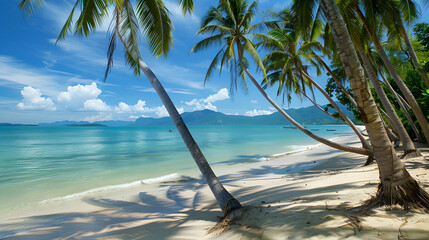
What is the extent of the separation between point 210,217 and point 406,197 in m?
3.05

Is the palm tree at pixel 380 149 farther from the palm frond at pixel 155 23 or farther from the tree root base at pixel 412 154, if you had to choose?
the tree root base at pixel 412 154

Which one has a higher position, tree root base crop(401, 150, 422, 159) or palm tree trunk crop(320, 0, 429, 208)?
palm tree trunk crop(320, 0, 429, 208)

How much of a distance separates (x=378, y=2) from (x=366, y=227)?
685 centimetres

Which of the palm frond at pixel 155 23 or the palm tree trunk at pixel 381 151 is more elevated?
the palm frond at pixel 155 23

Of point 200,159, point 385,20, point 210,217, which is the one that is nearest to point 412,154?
point 385,20

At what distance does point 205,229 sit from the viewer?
3.46 meters

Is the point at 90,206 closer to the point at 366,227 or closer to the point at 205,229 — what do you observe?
the point at 205,229

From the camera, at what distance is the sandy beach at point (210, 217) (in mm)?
2322

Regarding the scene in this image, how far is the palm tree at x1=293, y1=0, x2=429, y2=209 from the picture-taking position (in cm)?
262

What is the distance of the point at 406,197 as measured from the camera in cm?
261

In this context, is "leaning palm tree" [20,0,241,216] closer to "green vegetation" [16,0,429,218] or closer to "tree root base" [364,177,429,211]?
"green vegetation" [16,0,429,218]

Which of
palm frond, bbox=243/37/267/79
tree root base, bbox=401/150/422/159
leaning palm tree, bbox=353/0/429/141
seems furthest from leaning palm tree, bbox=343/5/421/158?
palm frond, bbox=243/37/267/79

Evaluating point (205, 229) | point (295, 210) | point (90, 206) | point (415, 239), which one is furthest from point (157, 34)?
point (415, 239)

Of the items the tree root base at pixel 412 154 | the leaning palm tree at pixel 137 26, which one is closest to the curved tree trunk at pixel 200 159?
the leaning palm tree at pixel 137 26
